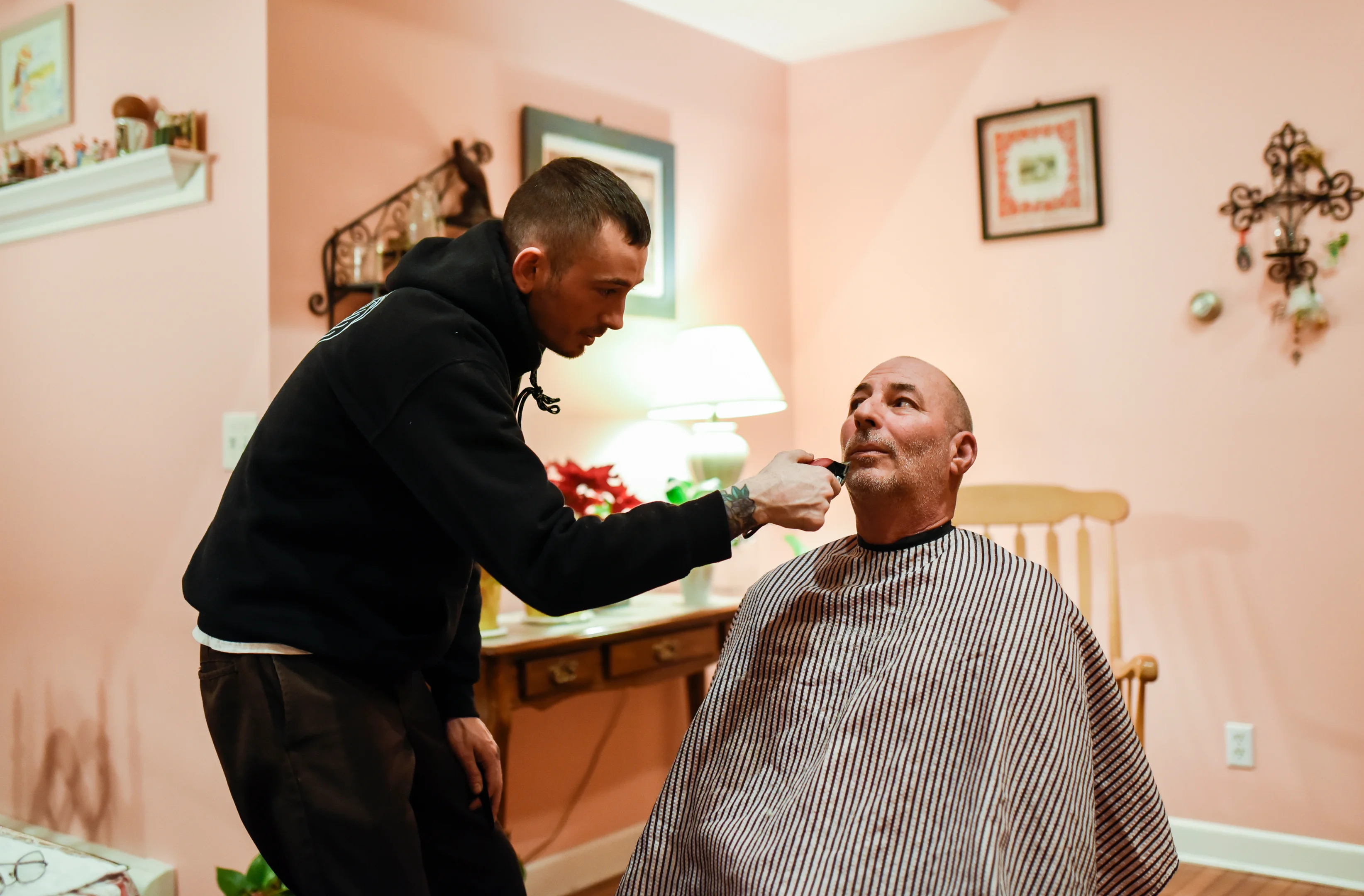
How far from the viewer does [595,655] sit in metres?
2.38

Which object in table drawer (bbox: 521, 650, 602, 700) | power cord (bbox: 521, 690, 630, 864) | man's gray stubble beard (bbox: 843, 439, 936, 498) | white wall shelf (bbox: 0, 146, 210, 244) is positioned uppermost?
white wall shelf (bbox: 0, 146, 210, 244)

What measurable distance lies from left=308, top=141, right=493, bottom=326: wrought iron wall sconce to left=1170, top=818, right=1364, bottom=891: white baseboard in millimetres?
2178

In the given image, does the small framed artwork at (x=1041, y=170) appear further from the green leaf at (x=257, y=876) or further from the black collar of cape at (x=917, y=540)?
the green leaf at (x=257, y=876)

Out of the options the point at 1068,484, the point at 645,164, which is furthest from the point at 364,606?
the point at 1068,484

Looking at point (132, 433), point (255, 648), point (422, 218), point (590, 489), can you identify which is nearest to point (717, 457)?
point (590, 489)

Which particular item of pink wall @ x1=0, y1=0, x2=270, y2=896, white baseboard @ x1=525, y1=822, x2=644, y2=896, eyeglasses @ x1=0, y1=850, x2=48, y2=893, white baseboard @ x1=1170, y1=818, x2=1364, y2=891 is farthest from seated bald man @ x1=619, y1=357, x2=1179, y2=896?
white baseboard @ x1=1170, y1=818, x2=1364, y2=891

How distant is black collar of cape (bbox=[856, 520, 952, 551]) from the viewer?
1.52m

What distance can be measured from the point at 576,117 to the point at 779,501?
186 centimetres

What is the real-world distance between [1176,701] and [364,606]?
2.33 m

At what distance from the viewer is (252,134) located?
216cm

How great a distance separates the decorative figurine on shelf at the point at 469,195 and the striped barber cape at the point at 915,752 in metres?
1.35

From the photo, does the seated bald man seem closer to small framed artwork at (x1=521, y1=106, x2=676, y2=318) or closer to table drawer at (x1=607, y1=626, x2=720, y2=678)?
table drawer at (x1=607, y1=626, x2=720, y2=678)

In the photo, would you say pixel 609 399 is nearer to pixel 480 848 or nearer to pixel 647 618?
pixel 647 618

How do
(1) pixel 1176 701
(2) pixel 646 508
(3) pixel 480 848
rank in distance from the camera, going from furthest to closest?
Result: (1) pixel 1176 701
(3) pixel 480 848
(2) pixel 646 508
